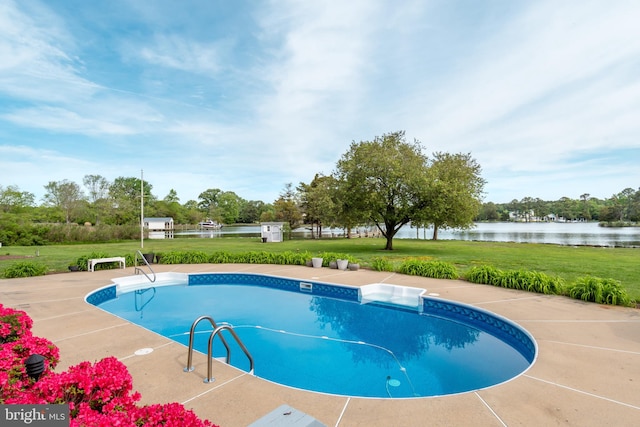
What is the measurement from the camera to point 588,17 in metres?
9.16

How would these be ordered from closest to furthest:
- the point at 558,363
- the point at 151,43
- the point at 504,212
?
the point at 558,363, the point at 151,43, the point at 504,212

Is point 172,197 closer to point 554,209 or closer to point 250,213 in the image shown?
point 250,213

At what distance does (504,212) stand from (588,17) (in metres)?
86.9

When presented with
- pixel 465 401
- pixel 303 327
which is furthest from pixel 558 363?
pixel 303 327

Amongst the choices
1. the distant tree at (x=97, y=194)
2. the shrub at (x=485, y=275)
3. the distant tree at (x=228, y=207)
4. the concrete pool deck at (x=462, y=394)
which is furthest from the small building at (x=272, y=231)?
the distant tree at (x=228, y=207)

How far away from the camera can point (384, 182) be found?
1602 cm

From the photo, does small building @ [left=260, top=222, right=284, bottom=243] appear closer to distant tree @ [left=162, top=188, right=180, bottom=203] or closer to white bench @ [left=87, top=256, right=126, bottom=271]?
white bench @ [left=87, top=256, right=126, bottom=271]

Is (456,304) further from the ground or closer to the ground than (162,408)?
closer to the ground

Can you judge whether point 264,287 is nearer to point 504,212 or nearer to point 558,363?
point 558,363

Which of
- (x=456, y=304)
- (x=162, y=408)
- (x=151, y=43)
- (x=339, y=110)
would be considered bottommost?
(x=456, y=304)

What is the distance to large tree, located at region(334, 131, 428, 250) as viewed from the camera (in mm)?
15492

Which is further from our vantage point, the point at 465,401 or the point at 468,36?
the point at 468,36

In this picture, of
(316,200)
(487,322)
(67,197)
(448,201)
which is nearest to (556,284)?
(487,322)

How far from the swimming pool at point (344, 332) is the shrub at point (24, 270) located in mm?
3199
